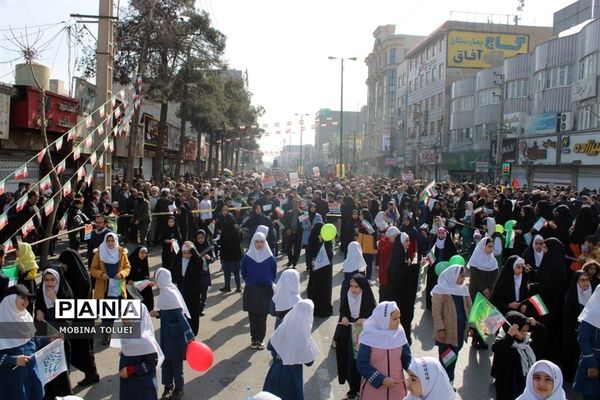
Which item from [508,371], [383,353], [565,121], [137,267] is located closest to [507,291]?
[508,371]

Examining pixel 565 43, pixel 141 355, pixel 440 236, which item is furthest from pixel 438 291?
pixel 565 43

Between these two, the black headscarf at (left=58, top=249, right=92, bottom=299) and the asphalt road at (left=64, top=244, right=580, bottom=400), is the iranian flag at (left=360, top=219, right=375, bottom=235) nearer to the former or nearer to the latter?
the asphalt road at (left=64, top=244, right=580, bottom=400)

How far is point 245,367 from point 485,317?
3000 mm

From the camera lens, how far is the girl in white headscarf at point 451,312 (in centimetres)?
624

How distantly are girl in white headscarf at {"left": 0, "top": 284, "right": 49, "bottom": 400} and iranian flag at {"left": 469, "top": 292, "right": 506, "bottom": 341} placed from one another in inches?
164

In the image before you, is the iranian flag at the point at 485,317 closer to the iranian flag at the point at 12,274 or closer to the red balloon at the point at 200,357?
the red balloon at the point at 200,357

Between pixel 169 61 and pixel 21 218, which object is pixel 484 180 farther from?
pixel 21 218

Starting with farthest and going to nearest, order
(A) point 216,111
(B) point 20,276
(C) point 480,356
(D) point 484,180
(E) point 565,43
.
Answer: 1. (D) point 484,180
2. (E) point 565,43
3. (A) point 216,111
4. (C) point 480,356
5. (B) point 20,276

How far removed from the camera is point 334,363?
719 centimetres

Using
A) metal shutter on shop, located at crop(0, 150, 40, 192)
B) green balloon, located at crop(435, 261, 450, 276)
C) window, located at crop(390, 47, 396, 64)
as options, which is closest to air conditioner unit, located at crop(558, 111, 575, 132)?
green balloon, located at crop(435, 261, 450, 276)

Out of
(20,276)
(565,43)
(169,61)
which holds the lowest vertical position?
(20,276)

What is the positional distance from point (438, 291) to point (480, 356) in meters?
1.96

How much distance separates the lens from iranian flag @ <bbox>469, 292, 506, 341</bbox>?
555cm

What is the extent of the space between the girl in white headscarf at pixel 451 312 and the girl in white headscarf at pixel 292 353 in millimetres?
1815
